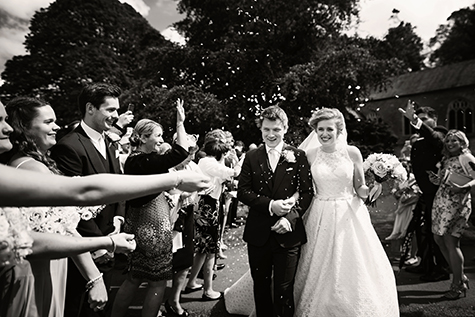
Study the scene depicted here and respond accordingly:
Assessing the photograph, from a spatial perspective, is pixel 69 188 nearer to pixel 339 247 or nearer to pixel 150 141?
pixel 150 141

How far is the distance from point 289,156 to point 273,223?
74 cm

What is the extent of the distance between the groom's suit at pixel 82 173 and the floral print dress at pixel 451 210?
452cm

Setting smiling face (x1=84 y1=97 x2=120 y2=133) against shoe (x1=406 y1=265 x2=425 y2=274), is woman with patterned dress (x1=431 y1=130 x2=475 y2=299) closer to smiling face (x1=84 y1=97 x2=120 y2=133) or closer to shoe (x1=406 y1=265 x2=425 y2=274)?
shoe (x1=406 y1=265 x2=425 y2=274)

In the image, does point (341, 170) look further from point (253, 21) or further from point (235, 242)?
point (253, 21)

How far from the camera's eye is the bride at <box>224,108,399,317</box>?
3.74 meters

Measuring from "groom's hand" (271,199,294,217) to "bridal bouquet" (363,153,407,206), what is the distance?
4.05 feet

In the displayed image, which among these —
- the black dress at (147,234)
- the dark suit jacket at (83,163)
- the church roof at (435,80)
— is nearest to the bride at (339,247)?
the black dress at (147,234)

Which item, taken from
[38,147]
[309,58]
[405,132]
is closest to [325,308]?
[38,147]

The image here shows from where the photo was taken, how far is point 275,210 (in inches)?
144

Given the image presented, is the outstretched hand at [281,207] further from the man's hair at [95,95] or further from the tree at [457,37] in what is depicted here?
the tree at [457,37]

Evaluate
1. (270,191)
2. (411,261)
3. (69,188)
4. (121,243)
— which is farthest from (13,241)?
(411,261)

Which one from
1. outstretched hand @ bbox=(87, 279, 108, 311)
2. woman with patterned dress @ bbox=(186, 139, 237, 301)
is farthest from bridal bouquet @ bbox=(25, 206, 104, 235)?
woman with patterned dress @ bbox=(186, 139, 237, 301)

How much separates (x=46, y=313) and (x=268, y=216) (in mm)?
2201

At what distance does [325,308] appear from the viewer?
3.77m
